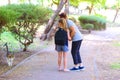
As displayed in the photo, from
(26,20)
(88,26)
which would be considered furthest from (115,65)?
(88,26)

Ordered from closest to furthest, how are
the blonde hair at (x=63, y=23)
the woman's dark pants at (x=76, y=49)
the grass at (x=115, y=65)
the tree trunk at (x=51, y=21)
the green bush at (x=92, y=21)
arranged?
the blonde hair at (x=63, y=23)
the woman's dark pants at (x=76, y=49)
the grass at (x=115, y=65)
the tree trunk at (x=51, y=21)
the green bush at (x=92, y=21)

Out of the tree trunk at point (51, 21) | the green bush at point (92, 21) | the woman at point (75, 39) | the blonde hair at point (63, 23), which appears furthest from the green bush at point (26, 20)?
the green bush at point (92, 21)

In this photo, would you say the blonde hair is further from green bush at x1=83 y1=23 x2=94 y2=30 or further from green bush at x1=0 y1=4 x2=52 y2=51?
green bush at x1=83 y1=23 x2=94 y2=30

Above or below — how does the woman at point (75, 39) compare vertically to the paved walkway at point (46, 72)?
above

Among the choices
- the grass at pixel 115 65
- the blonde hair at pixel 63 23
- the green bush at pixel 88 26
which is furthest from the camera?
the green bush at pixel 88 26

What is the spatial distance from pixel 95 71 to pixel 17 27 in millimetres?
4747

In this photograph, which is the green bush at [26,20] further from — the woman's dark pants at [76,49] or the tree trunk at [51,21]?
the tree trunk at [51,21]

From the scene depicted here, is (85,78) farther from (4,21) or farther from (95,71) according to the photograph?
(4,21)

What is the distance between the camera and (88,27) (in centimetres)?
2834

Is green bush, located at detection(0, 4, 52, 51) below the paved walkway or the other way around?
the other way around

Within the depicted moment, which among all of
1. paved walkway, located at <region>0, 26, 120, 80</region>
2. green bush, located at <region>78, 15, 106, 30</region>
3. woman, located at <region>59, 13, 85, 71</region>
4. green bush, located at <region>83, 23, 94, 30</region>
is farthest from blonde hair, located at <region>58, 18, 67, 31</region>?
green bush, located at <region>78, 15, 106, 30</region>

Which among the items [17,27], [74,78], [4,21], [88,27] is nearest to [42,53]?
[17,27]

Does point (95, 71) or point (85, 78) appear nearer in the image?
point (85, 78)

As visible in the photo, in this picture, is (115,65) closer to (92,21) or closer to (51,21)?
(51,21)
